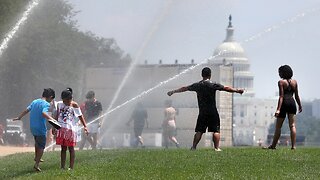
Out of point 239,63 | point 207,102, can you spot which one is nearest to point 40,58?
point 207,102

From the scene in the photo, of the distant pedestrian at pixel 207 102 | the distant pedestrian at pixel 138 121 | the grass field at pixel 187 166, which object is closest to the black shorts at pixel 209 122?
the distant pedestrian at pixel 207 102

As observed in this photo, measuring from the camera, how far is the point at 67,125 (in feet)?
52.5

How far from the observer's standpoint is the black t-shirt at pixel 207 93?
1816cm

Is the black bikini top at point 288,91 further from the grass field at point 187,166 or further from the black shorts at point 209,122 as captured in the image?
the black shorts at point 209,122

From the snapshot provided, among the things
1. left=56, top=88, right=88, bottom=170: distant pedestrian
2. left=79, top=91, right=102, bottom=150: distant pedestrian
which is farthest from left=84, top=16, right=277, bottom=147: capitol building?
left=56, top=88, right=88, bottom=170: distant pedestrian

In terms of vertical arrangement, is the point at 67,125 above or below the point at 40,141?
above

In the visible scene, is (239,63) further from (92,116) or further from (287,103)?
(287,103)

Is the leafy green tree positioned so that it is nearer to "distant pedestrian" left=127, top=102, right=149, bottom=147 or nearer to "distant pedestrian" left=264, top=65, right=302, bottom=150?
"distant pedestrian" left=127, top=102, right=149, bottom=147

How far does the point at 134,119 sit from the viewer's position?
3462cm

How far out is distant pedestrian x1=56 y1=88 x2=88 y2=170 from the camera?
15930 millimetres

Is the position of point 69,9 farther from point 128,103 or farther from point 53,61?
point 128,103

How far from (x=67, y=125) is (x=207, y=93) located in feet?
11.8

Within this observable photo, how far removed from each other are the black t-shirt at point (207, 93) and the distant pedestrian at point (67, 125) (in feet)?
10.5

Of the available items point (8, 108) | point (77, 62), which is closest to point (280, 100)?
point (8, 108)
